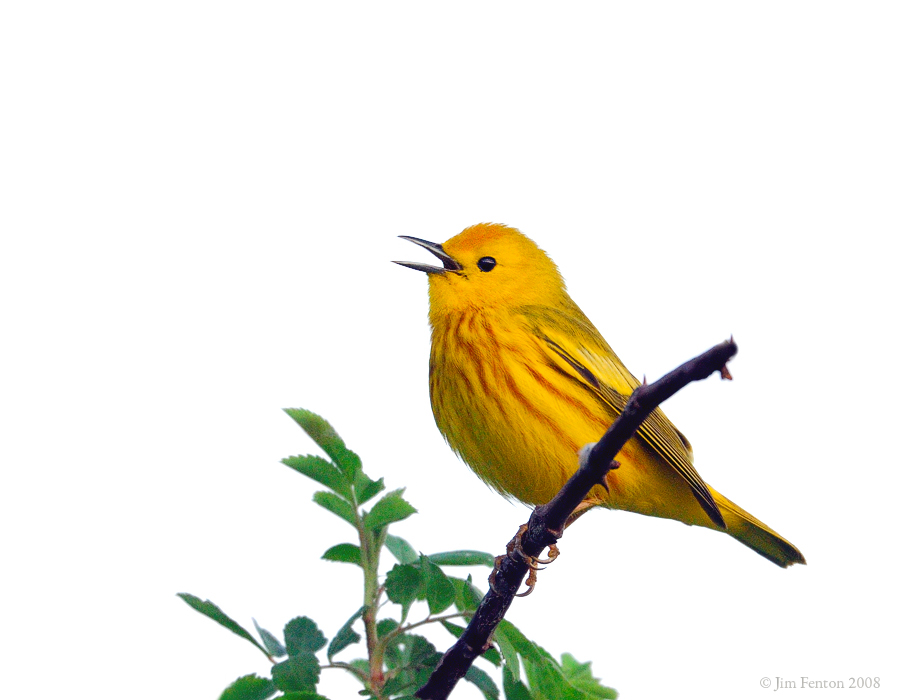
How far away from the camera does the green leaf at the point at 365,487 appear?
215 cm

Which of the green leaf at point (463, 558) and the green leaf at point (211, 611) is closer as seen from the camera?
the green leaf at point (211, 611)

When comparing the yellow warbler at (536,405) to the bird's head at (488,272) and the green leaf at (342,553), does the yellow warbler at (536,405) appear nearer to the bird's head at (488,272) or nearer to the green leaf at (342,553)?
the bird's head at (488,272)

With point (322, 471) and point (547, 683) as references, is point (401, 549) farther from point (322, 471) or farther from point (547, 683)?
point (547, 683)

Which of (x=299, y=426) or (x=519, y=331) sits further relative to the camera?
(x=519, y=331)

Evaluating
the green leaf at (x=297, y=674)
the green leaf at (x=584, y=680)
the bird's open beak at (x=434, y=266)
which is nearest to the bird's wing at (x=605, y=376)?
the bird's open beak at (x=434, y=266)

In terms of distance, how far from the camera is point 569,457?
143 inches

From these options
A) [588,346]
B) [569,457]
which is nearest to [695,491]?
[569,457]

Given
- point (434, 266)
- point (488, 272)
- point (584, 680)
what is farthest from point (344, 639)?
point (488, 272)

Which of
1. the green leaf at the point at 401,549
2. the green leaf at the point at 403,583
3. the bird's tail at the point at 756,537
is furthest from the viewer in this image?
the bird's tail at the point at 756,537

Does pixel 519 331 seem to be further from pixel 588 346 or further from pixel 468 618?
pixel 468 618

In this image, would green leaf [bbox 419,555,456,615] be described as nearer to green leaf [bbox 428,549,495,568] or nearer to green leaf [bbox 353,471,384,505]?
green leaf [bbox 428,549,495,568]

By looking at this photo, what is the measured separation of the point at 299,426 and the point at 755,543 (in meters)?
2.89

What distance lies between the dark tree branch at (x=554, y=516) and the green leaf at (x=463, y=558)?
36 millimetres

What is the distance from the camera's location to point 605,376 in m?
4.03
